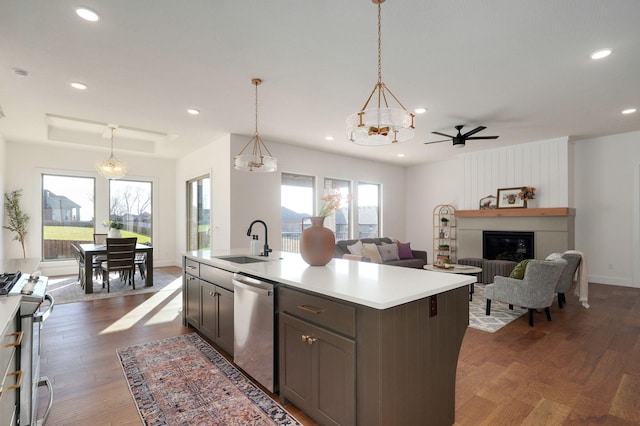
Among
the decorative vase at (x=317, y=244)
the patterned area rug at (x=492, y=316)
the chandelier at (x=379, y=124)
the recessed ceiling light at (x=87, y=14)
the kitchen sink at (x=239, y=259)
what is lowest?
the patterned area rug at (x=492, y=316)

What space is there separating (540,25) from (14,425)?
4.24 metres

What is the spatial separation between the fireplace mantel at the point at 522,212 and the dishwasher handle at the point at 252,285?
6.09 m

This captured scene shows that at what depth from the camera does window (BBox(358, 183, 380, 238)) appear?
8297mm

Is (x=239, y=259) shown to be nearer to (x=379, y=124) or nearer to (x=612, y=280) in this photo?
(x=379, y=124)

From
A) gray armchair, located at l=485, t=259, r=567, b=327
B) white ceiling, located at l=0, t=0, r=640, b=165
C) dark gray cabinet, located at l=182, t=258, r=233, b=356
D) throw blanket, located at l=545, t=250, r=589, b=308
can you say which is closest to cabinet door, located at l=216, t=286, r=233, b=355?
dark gray cabinet, located at l=182, t=258, r=233, b=356

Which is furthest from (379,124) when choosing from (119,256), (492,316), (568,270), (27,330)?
(119,256)

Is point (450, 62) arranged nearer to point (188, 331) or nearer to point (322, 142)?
point (322, 142)

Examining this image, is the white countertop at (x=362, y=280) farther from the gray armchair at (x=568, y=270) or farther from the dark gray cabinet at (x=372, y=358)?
the gray armchair at (x=568, y=270)

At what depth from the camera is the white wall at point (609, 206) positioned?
19.1ft

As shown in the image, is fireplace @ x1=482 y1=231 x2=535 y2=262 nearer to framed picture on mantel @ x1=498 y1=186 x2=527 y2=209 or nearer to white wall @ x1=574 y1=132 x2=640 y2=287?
framed picture on mantel @ x1=498 y1=186 x2=527 y2=209

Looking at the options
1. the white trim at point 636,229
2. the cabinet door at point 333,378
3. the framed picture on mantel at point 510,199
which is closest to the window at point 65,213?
the cabinet door at point 333,378

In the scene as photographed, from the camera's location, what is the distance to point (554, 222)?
6102mm

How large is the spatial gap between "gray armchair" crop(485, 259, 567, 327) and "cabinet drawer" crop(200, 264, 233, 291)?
10.9ft

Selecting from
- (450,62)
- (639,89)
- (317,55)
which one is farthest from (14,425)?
(639,89)
